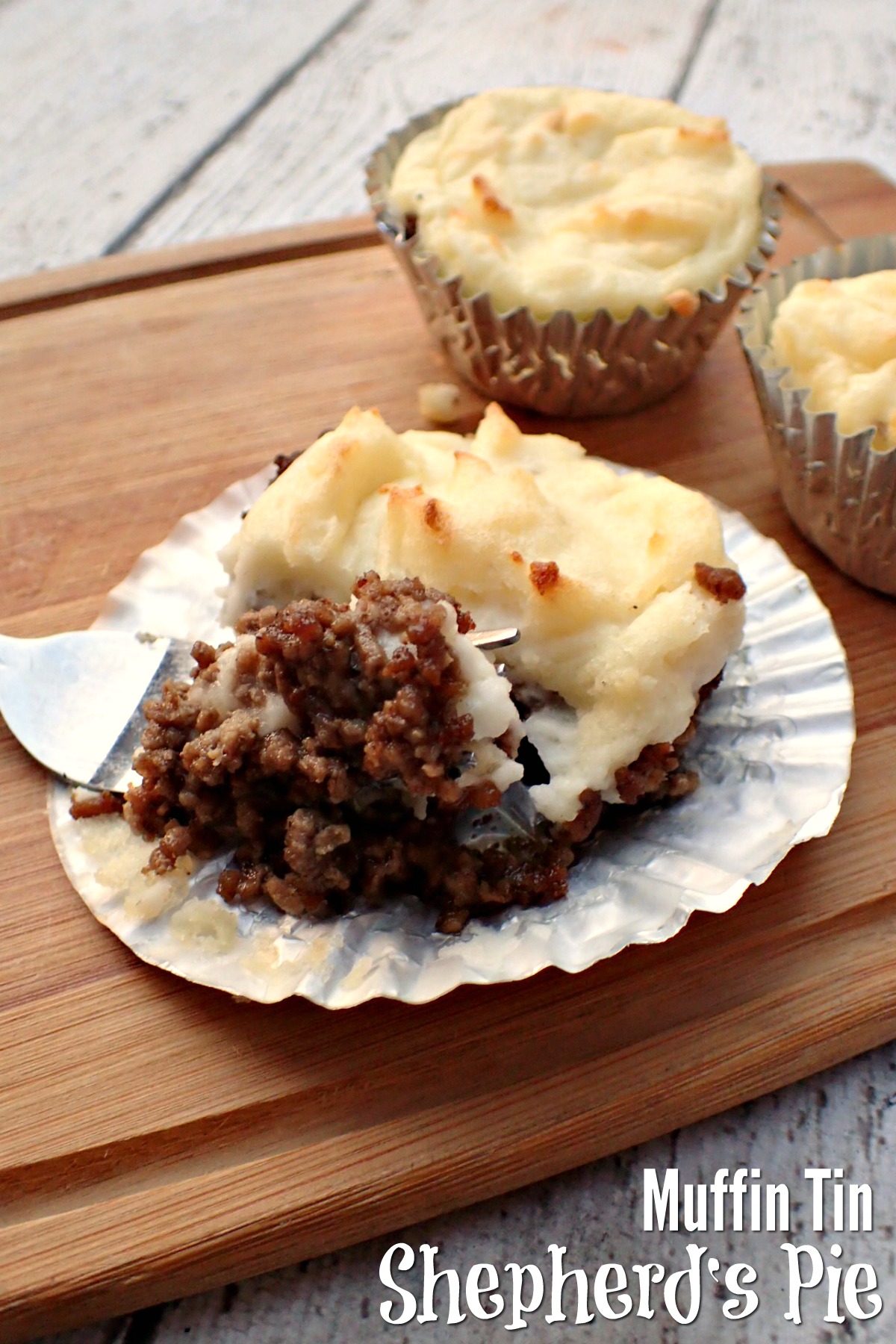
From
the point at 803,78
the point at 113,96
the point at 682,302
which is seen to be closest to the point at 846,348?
the point at 682,302

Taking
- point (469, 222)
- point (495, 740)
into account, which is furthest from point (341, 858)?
point (469, 222)

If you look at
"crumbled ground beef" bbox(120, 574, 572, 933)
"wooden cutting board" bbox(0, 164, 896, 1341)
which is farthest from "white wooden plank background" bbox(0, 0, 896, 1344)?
"crumbled ground beef" bbox(120, 574, 572, 933)

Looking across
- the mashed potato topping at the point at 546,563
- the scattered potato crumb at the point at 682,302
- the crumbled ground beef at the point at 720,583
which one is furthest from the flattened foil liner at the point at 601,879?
the scattered potato crumb at the point at 682,302

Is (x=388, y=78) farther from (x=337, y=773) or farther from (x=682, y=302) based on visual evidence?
(x=337, y=773)

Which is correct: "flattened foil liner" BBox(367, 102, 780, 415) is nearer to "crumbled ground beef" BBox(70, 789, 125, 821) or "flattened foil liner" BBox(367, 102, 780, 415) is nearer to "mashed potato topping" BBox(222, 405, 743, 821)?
"mashed potato topping" BBox(222, 405, 743, 821)

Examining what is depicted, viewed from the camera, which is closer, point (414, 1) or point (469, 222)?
point (469, 222)

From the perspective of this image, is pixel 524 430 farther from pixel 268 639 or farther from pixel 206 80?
pixel 206 80
